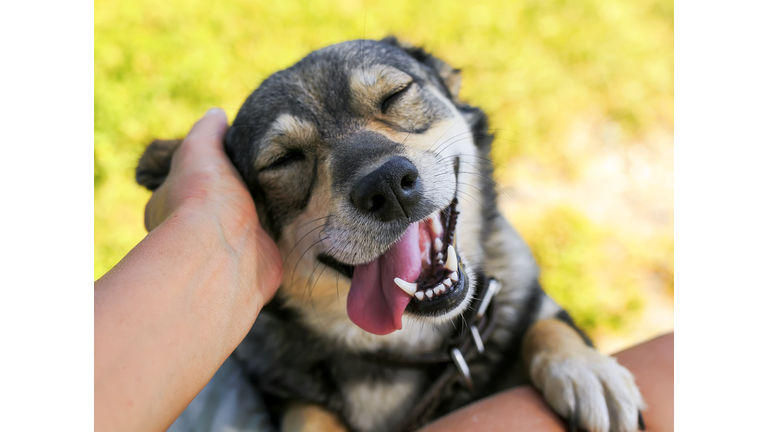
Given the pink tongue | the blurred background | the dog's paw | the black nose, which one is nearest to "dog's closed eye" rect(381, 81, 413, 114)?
the black nose

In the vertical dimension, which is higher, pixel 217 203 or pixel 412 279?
pixel 217 203

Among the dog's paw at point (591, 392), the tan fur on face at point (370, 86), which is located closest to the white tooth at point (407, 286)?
the dog's paw at point (591, 392)

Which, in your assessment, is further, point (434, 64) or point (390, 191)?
→ point (434, 64)

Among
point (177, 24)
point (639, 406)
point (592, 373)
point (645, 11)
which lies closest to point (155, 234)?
point (592, 373)

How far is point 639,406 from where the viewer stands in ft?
5.91

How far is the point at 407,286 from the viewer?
69.2 inches

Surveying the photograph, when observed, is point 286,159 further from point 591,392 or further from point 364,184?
point 591,392

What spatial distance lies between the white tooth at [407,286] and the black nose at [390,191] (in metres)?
0.23

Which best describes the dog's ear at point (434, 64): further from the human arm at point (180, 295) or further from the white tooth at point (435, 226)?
the human arm at point (180, 295)

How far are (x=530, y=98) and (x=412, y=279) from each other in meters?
3.32

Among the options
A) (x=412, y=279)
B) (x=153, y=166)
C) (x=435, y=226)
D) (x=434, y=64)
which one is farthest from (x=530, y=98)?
(x=153, y=166)

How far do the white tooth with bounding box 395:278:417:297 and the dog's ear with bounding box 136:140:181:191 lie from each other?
4.58 feet

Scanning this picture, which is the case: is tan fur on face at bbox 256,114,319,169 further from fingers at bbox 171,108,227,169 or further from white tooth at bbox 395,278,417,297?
white tooth at bbox 395,278,417,297
